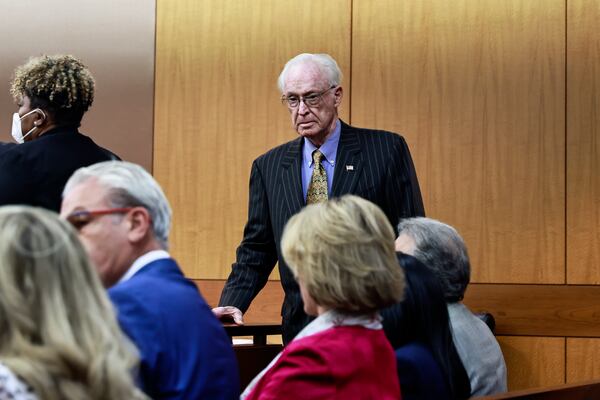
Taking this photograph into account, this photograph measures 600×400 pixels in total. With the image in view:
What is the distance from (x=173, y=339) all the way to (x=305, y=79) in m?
2.21

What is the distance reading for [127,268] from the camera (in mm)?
2254

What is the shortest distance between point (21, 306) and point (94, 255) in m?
0.82

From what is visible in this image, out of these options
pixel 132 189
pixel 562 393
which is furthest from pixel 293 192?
pixel 132 189

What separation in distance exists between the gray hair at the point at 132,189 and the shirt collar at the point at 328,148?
1828 millimetres

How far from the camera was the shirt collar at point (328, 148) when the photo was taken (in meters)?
4.10

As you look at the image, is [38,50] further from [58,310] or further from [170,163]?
[58,310]

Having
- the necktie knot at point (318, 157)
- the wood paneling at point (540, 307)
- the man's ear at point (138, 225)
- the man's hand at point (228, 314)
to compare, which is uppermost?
the necktie knot at point (318, 157)

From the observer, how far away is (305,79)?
4105 millimetres

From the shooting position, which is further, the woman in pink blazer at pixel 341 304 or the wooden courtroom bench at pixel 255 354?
the wooden courtroom bench at pixel 255 354

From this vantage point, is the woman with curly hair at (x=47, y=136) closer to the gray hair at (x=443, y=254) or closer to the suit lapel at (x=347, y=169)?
the suit lapel at (x=347, y=169)

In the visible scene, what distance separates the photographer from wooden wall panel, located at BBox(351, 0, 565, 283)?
5570mm

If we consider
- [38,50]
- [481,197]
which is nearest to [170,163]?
[38,50]

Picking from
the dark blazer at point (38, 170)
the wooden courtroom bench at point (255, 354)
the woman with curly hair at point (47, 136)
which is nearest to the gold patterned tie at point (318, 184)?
the wooden courtroom bench at point (255, 354)

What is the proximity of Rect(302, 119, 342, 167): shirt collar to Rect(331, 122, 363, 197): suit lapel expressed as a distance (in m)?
0.05
